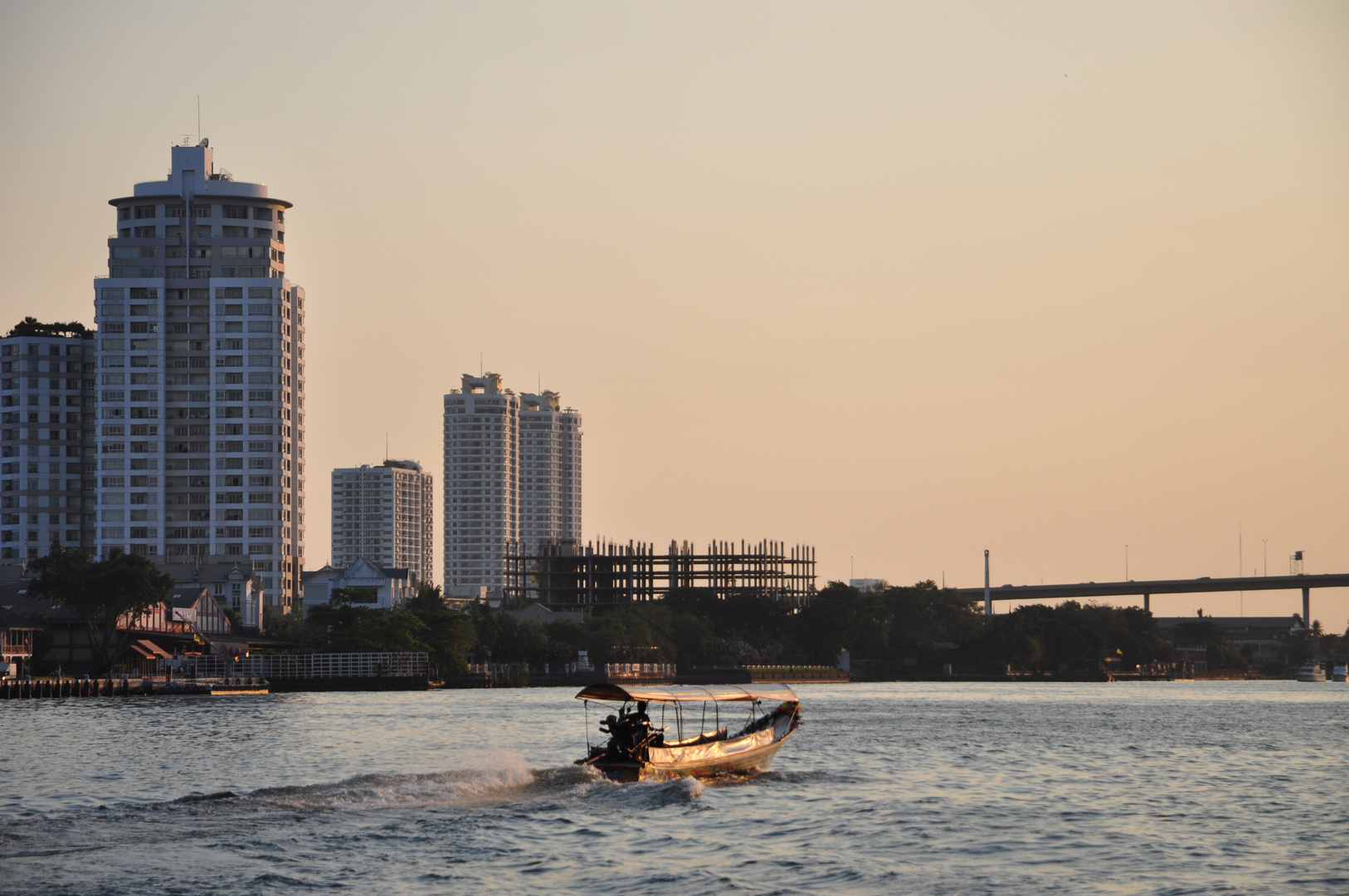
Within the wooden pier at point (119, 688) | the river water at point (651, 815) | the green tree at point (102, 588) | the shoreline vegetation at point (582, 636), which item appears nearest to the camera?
the river water at point (651, 815)

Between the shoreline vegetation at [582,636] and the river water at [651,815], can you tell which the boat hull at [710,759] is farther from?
the shoreline vegetation at [582,636]

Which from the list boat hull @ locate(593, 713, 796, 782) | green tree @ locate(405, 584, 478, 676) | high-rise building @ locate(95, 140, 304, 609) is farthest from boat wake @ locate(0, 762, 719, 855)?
high-rise building @ locate(95, 140, 304, 609)

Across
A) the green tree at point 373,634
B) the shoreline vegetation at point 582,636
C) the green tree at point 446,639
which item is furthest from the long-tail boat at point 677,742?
the green tree at point 446,639

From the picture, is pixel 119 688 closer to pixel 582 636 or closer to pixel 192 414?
pixel 582 636

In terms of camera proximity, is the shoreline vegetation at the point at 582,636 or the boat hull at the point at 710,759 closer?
the boat hull at the point at 710,759

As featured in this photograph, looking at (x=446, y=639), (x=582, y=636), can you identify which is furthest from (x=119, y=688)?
(x=582, y=636)

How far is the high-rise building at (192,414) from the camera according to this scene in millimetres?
189625

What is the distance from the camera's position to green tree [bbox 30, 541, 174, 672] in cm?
12394

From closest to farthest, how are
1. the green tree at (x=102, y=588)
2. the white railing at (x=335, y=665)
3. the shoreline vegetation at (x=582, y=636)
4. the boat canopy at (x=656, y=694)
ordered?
1. the boat canopy at (x=656, y=694)
2. the green tree at (x=102, y=588)
3. the white railing at (x=335, y=665)
4. the shoreline vegetation at (x=582, y=636)

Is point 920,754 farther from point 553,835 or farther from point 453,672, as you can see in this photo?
point 453,672

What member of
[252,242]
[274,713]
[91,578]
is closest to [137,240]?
[252,242]

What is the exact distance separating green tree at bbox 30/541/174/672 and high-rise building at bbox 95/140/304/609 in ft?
196

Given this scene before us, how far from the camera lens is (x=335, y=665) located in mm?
136375

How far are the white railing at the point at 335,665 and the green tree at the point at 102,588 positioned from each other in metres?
11.7
